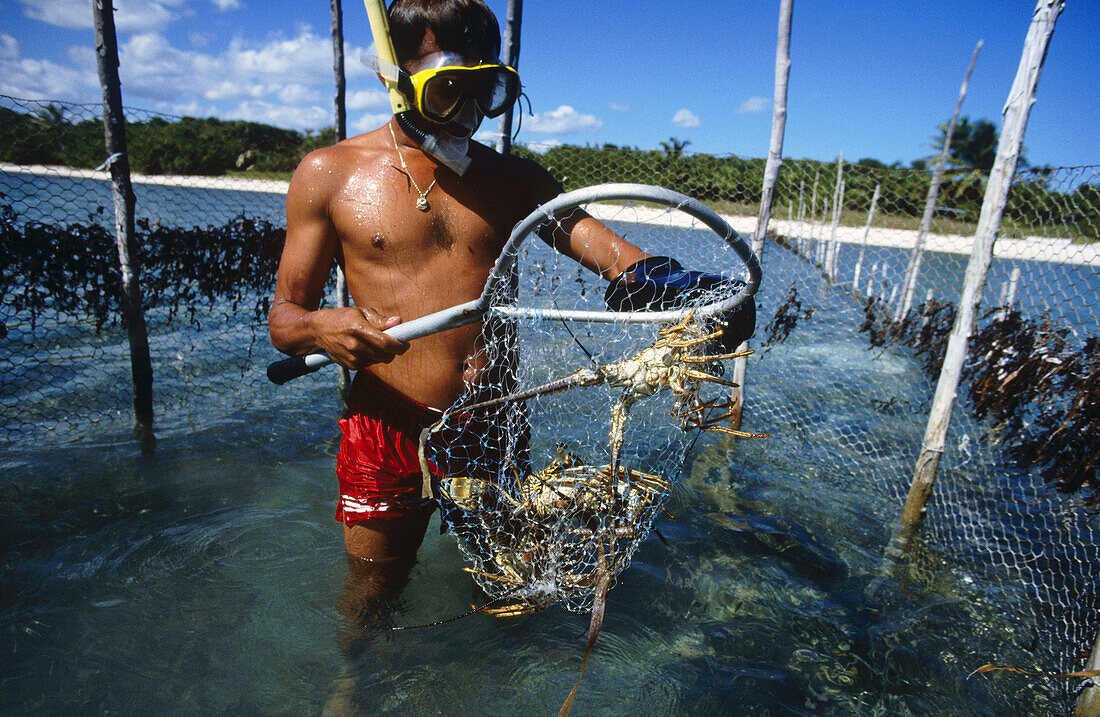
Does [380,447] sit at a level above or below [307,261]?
below

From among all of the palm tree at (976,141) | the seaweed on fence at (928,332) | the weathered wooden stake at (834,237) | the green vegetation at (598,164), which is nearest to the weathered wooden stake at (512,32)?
the green vegetation at (598,164)

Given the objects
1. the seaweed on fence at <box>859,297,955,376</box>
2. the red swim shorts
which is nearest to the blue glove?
the red swim shorts

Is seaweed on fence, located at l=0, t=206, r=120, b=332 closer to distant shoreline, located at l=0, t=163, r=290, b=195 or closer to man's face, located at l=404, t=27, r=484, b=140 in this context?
distant shoreline, located at l=0, t=163, r=290, b=195

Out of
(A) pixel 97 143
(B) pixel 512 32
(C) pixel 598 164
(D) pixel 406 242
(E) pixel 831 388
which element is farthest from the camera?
(E) pixel 831 388

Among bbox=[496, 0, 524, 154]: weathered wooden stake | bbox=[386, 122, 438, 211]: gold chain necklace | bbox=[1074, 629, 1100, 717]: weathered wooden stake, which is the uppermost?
bbox=[496, 0, 524, 154]: weathered wooden stake

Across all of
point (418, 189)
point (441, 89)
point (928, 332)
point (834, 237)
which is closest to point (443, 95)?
point (441, 89)

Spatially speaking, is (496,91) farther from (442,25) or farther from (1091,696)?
(1091,696)

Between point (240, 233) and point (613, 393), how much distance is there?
19.8ft

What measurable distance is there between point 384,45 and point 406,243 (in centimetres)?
70

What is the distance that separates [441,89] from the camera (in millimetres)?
2064

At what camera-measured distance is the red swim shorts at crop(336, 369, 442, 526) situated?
2326mm

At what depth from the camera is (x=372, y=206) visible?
2.14m

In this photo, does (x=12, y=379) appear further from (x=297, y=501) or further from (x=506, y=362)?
(x=506, y=362)

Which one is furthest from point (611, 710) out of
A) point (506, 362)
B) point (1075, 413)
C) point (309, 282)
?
point (1075, 413)
